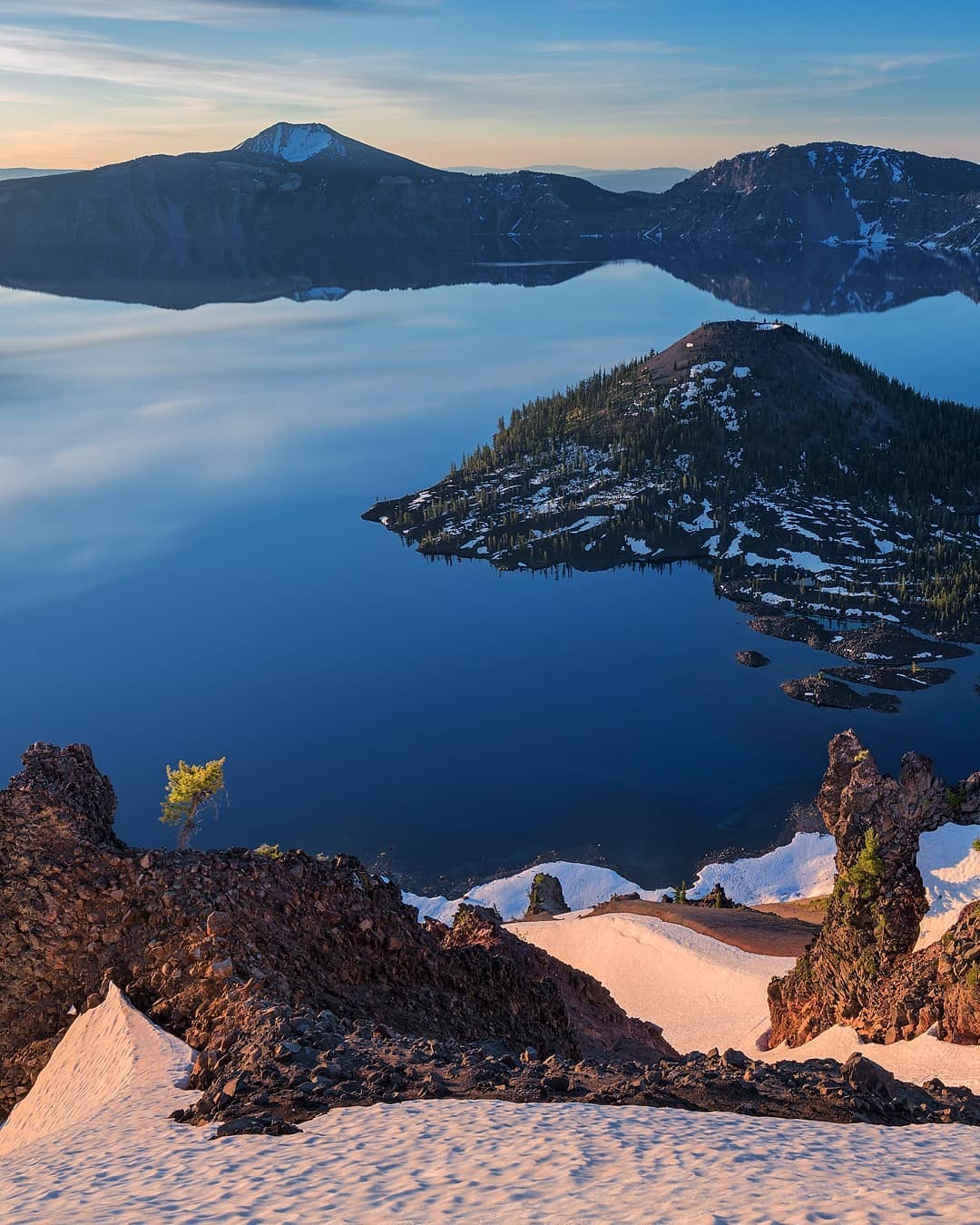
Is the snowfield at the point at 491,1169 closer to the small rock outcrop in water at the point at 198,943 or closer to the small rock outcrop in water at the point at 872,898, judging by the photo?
the small rock outcrop in water at the point at 198,943

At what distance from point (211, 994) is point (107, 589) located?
163 metres

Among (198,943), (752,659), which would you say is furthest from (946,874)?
(752,659)

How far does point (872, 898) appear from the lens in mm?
38656

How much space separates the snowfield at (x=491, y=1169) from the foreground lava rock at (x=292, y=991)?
4.54 ft

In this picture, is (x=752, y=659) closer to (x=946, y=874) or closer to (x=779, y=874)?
(x=779, y=874)

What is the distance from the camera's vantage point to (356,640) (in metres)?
161

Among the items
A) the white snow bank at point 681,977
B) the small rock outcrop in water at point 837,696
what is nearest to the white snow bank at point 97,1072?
the white snow bank at point 681,977

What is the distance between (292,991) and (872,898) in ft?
70.5

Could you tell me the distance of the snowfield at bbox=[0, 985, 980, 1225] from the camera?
60.5 feet

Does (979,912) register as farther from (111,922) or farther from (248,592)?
(248,592)

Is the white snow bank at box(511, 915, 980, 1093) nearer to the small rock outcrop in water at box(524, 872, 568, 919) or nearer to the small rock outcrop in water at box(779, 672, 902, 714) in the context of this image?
the small rock outcrop in water at box(524, 872, 568, 919)

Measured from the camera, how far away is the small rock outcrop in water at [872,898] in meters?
36.2

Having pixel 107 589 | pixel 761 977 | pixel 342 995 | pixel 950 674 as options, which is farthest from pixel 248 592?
pixel 342 995

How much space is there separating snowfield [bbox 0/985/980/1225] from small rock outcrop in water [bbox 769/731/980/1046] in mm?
12326
